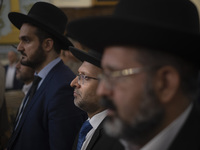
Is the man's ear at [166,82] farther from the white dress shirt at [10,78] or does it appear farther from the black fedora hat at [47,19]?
the white dress shirt at [10,78]

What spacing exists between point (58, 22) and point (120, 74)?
158 cm

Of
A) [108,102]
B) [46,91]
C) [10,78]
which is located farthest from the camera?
[10,78]

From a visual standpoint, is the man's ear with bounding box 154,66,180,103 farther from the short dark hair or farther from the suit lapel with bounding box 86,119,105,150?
the short dark hair

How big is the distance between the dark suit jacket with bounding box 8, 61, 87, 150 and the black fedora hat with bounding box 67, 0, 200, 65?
1.10 meters

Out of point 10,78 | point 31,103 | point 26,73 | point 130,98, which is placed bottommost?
point 10,78

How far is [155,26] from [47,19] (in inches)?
64.3

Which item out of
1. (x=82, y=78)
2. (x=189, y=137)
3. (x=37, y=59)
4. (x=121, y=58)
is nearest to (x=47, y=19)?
(x=37, y=59)

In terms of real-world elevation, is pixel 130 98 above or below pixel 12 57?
above

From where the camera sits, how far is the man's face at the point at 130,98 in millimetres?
1024

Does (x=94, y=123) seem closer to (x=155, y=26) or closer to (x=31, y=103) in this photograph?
(x=31, y=103)

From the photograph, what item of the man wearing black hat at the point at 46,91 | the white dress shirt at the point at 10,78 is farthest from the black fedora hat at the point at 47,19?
the white dress shirt at the point at 10,78

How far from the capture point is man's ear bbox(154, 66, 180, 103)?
102cm

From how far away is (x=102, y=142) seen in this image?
62.2 inches

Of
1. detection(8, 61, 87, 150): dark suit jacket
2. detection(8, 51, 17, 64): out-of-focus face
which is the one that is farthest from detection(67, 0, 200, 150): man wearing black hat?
detection(8, 51, 17, 64): out-of-focus face
